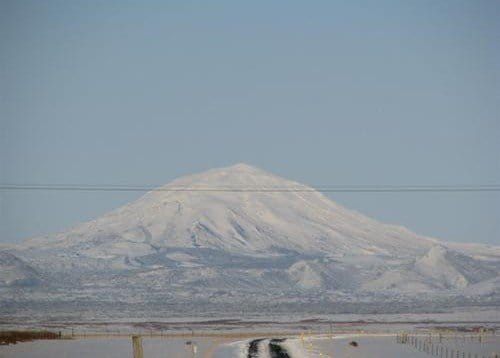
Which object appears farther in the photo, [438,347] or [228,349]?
[438,347]

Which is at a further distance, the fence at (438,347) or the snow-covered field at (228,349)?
the fence at (438,347)

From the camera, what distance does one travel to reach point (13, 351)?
264 ft

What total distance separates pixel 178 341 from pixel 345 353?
87.9 ft

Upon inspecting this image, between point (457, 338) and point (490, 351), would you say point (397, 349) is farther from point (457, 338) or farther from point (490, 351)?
point (457, 338)

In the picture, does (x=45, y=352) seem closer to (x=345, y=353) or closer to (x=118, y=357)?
(x=118, y=357)

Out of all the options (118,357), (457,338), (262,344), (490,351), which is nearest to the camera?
(118,357)

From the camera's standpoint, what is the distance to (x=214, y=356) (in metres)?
78.2

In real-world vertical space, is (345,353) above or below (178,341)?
below

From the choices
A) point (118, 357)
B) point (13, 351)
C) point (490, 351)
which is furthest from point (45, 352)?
point (490, 351)

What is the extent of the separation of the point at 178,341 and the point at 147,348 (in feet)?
52.2

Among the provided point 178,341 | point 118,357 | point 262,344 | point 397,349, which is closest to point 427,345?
point 397,349

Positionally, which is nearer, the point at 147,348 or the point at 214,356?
the point at 214,356

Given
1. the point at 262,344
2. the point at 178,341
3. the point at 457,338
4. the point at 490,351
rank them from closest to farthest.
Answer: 1. the point at 490,351
2. the point at 262,344
3. the point at 178,341
4. the point at 457,338

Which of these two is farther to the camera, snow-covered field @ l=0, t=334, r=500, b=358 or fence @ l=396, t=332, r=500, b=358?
fence @ l=396, t=332, r=500, b=358
